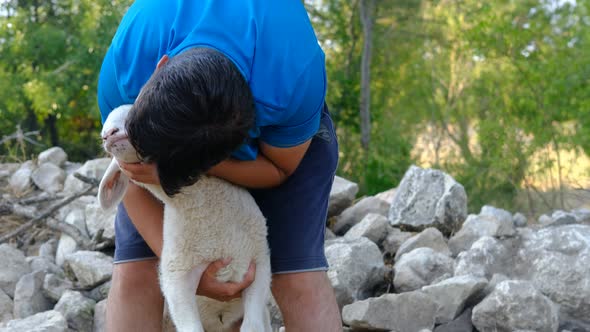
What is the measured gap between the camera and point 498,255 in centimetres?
403

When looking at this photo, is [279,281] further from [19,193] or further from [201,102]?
[19,193]

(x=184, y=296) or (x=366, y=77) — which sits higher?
(x=184, y=296)

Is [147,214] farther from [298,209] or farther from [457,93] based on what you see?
[457,93]

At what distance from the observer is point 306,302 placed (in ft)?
Result: 8.41

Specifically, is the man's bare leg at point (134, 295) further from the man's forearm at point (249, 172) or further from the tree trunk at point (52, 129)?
the tree trunk at point (52, 129)

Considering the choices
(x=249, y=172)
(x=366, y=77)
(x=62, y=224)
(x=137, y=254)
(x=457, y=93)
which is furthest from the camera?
(x=457, y=93)

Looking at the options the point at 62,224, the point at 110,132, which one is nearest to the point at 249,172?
the point at 110,132

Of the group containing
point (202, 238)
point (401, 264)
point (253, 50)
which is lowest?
point (401, 264)

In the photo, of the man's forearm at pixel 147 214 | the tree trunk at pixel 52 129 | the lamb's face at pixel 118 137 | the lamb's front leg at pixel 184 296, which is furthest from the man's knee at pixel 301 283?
the tree trunk at pixel 52 129

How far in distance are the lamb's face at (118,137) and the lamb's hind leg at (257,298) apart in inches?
23.6

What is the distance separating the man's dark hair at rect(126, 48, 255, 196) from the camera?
1.89 m

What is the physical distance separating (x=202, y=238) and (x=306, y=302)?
0.44 metres

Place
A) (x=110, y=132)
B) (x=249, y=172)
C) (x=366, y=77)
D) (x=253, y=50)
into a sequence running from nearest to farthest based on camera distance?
(x=110, y=132) → (x=253, y=50) → (x=249, y=172) → (x=366, y=77)

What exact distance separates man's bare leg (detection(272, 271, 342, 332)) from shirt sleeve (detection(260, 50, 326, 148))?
514 millimetres
